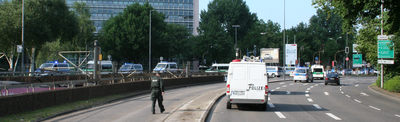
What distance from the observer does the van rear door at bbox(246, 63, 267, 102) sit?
16.4 m

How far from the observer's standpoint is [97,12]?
356ft

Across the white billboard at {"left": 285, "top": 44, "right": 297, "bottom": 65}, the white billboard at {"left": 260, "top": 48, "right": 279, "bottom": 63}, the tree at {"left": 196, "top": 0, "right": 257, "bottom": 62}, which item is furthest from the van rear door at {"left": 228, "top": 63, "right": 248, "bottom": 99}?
the tree at {"left": 196, "top": 0, "right": 257, "bottom": 62}

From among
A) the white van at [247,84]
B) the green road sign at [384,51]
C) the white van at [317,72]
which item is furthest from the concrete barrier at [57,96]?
the white van at [317,72]

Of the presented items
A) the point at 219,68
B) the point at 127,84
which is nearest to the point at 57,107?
the point at 127,84

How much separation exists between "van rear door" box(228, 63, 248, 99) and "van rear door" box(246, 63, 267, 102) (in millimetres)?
161

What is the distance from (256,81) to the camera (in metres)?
16.6

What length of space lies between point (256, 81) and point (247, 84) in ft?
1.25

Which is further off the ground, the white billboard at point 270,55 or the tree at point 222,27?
the tree at point 222,27

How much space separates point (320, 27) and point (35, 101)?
10853 centimetres

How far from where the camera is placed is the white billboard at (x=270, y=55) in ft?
224

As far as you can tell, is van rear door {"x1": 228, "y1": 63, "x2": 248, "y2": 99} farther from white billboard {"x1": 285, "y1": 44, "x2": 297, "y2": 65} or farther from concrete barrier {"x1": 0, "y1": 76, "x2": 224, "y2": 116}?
white billboard {"x1": 285, "y1": 44, "x2": 297, "y2": 65}

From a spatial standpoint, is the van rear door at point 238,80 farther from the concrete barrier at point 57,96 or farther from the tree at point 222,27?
the tree at point 222,27

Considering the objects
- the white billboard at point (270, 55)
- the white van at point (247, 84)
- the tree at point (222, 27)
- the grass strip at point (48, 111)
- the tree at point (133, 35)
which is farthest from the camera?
the tree at point (222, 27)

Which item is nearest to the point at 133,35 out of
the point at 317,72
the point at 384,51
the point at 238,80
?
the point at 317,72
